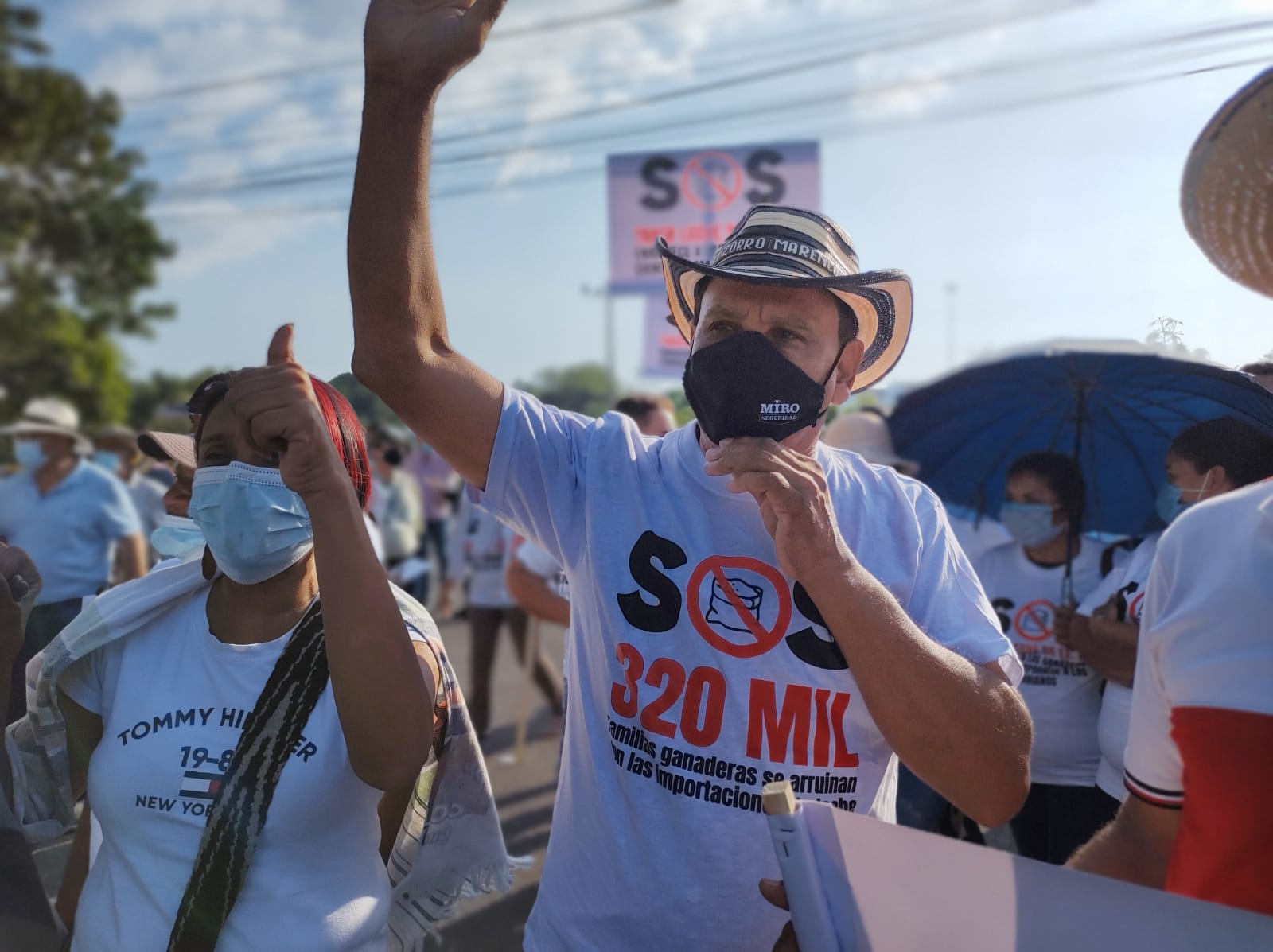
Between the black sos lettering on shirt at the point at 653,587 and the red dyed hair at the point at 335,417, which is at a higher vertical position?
the red dyed hair at the point at 335,417

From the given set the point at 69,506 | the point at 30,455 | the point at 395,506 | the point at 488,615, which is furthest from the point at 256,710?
the point at 395,506

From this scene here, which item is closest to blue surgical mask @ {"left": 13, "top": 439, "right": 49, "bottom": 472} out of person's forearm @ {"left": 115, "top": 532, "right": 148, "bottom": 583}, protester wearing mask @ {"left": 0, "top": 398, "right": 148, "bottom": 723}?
protester wearing mask @ {"left": 0, "top": 398, "right": 148, "bottom": 723}

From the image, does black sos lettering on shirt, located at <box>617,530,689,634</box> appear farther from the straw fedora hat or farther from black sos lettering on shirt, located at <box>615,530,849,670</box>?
the straw fedora hat

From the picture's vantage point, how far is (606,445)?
183 centimetres

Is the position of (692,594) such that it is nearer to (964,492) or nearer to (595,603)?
(595,603)

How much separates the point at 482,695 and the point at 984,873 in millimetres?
5847

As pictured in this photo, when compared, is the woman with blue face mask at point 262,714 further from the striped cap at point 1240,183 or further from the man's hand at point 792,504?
the striped cap at point 1240,183

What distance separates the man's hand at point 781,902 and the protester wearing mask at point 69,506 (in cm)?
398

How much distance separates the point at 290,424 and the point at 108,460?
8396mm

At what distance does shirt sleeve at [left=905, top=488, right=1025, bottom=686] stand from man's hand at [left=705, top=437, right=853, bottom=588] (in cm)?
23

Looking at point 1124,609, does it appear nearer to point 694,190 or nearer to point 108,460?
point 694,190

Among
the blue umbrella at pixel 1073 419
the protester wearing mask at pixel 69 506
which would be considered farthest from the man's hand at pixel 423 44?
the protester wearing mask at pixel 69 506

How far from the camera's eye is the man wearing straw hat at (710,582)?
1.54m

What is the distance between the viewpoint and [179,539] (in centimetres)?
210
